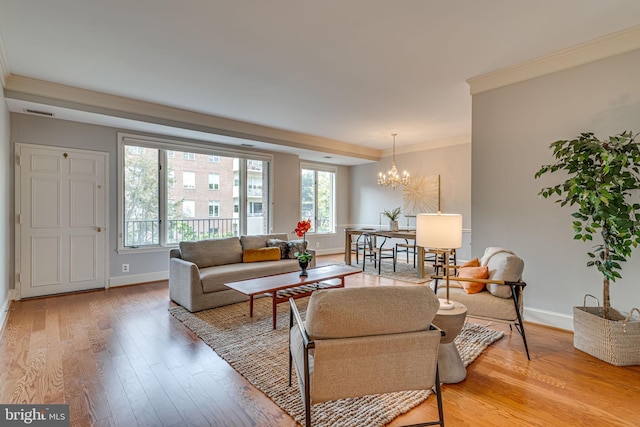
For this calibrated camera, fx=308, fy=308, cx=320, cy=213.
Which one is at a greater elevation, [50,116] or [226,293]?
[50,116]

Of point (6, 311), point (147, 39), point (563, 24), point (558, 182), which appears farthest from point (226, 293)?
point (563, 24)

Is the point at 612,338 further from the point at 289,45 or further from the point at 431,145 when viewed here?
the point at 431,145

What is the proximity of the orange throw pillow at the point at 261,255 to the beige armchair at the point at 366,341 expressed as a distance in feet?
10.1

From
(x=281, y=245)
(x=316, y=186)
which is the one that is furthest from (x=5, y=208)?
(x=316, y=186)

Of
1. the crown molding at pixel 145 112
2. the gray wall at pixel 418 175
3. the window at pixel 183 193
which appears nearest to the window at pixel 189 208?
the window at pixel 183 193

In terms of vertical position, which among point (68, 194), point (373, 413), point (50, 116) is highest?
point (50, 116)

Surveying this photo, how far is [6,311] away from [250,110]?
3.90 metres

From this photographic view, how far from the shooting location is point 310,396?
1.51 m

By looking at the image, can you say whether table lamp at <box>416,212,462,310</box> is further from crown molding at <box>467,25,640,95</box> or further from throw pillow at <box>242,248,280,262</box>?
throw pillow at <box>242,248,280,262</box>

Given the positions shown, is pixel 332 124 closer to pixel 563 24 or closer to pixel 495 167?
pixel 495 167

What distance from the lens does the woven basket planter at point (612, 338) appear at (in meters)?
2.37

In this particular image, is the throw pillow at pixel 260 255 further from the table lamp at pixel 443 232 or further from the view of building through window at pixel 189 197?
the table lamp at pixel 443 232

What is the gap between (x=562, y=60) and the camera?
9.95 ft

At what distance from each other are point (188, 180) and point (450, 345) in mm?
5005
